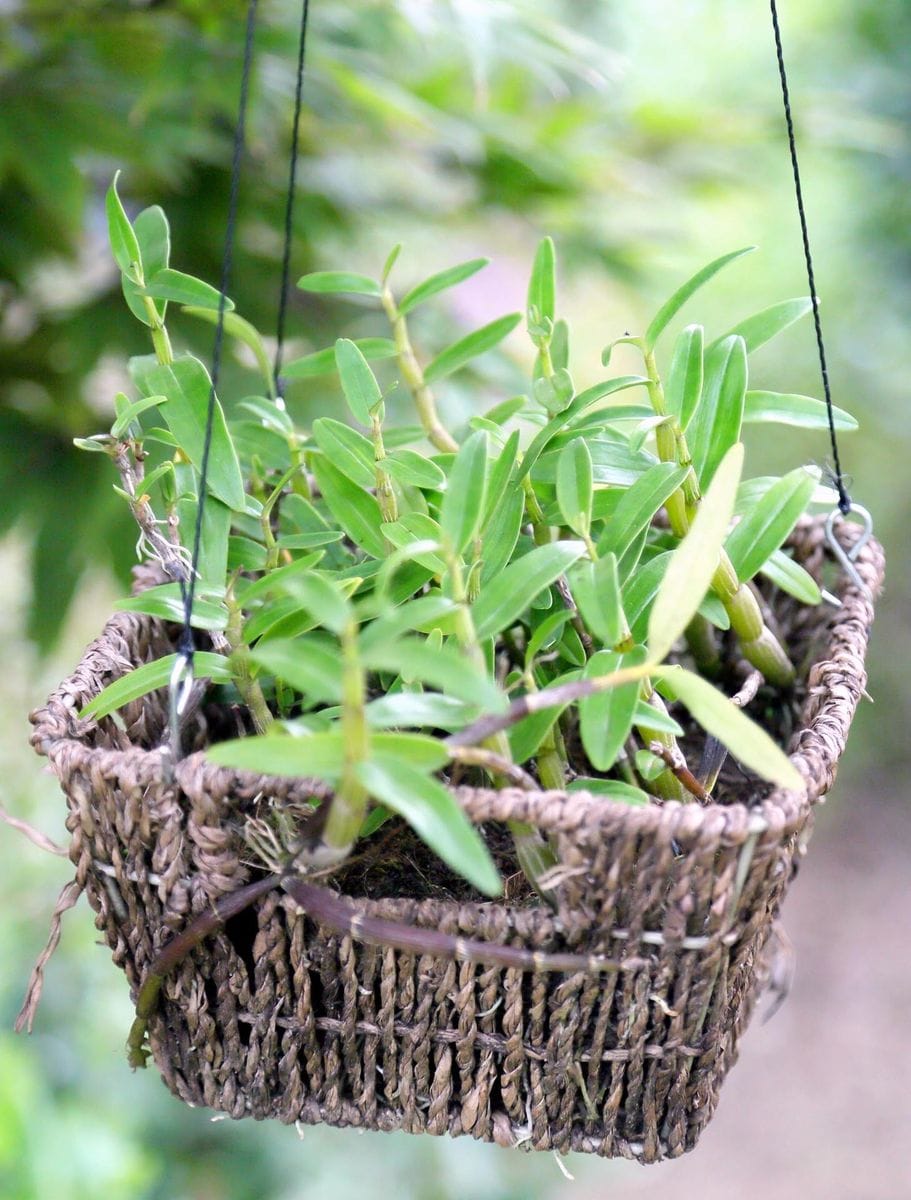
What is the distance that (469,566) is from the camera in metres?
0.44

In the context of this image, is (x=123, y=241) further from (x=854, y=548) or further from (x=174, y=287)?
(x=854, y=548)

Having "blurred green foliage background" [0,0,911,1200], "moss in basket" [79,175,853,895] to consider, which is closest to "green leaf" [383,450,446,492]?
"moss in basket" [79,175,853,895]

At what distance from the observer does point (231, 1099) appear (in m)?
0.44

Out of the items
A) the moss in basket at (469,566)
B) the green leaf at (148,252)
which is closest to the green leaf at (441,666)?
the moss in basket at (469,566)

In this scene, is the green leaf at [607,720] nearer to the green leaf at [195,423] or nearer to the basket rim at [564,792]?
the basket rim at [564,792]

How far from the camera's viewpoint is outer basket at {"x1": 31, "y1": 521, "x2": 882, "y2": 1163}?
0.36 m

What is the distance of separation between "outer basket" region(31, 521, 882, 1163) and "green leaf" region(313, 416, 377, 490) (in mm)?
133

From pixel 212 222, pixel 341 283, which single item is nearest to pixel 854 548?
pixel 341 283

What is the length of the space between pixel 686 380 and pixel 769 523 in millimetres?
A: 72

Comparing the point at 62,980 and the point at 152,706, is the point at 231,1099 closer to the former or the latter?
the point at 152,706

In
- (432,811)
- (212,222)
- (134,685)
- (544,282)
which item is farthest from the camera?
(212,222)

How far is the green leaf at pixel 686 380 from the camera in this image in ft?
1.55

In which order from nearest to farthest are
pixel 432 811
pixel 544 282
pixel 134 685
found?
pixel 432 811
pixel 134 685
pixel 544 282

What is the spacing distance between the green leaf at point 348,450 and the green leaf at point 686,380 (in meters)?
0.13
